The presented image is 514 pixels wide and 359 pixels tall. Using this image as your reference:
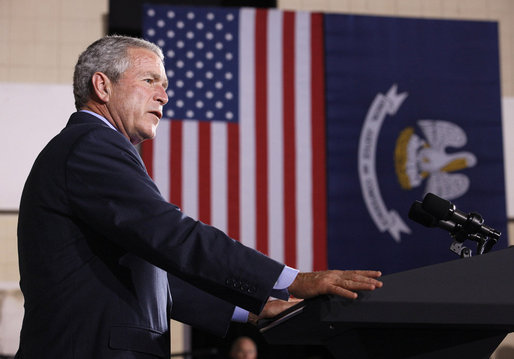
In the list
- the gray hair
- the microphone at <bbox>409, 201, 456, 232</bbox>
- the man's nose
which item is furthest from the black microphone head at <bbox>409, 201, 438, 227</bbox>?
the gray hair

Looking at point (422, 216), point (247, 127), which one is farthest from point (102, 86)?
point (247, 127)

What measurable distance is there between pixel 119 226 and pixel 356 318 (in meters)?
0.50

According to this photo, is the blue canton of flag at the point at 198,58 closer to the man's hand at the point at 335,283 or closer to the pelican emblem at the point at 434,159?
the pelican emblem at the point at 434,159

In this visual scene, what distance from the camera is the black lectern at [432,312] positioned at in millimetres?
1209

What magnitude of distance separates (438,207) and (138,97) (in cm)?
79

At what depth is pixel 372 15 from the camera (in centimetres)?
642

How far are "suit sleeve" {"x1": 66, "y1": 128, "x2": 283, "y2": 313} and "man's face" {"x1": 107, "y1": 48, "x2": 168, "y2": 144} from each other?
357 mm

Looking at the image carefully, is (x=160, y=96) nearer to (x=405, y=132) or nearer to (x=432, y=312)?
(x=432, y=312)

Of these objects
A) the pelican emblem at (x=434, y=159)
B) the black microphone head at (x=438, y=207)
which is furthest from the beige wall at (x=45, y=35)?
the black microphone head at (x=438, y=207)

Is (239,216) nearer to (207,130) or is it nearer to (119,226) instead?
(207,130)

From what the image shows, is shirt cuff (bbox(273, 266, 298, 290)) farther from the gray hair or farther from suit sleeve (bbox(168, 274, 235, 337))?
the gray hair

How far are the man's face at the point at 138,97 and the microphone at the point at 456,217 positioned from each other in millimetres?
723

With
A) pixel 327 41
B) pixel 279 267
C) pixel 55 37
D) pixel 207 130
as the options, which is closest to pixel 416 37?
pixel 327 41

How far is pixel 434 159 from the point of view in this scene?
6.46 meters
